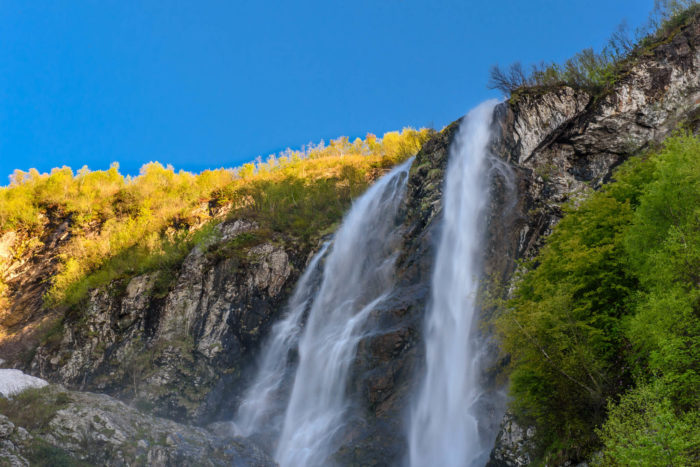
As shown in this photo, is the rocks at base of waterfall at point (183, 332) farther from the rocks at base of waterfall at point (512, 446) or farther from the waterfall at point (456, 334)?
the rocks at base of waterfall at point (512, 446)

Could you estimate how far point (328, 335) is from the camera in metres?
27.7

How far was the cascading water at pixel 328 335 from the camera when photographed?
23453 mm

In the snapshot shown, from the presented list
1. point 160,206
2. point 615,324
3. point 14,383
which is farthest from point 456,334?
point 160,206

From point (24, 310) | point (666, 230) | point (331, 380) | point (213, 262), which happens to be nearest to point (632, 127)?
point (666, 230)

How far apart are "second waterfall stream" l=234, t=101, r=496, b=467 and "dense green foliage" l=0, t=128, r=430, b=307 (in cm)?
689

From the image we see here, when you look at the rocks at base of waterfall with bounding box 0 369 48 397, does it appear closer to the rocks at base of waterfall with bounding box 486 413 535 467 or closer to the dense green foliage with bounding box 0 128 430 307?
the dense green foliage with bounding box 0 128 430 307

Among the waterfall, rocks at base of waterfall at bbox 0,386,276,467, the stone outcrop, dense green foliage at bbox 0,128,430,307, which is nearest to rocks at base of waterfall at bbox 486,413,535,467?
the waterfall

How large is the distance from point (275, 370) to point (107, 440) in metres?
10.4

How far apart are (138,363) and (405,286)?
17828 millimetres

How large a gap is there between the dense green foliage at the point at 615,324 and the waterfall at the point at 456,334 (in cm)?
468

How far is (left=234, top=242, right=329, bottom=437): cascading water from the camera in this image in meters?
26.7

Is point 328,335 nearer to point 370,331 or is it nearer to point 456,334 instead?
point 370,331

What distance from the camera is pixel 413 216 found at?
31.6 metres

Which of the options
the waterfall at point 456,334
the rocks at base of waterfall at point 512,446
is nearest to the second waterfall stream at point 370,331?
the waterfall at point 456,334
